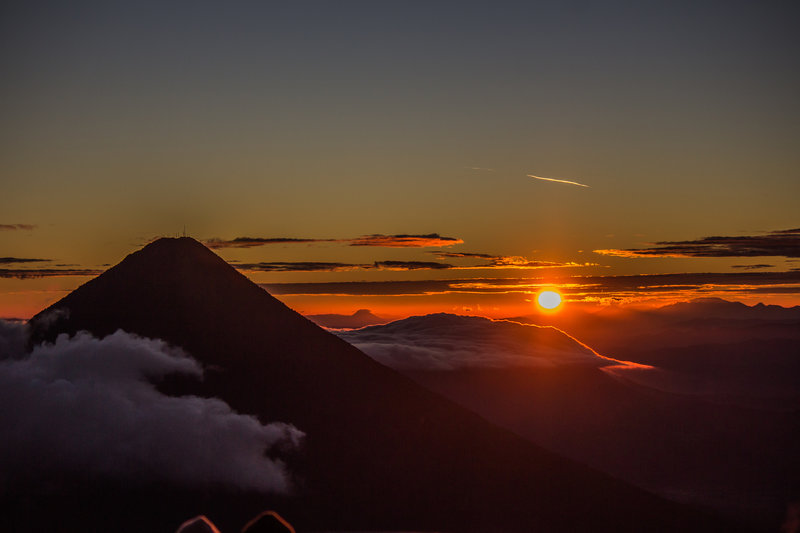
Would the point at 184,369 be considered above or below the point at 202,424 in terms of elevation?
above

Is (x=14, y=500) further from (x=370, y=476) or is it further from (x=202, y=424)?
(x=370, y=476)

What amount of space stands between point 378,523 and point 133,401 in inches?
2878

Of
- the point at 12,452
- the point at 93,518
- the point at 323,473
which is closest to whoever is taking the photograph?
the point at 93,518

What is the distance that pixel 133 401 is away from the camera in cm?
19512

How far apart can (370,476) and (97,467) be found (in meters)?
66.8

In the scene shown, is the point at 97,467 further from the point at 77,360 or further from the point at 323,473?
the point at 323,473

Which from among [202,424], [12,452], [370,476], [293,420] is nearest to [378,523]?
[370,476]

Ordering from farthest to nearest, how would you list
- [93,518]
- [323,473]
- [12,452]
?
[12,452]
[323,473]
[93,518]

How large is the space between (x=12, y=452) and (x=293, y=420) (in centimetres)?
7357

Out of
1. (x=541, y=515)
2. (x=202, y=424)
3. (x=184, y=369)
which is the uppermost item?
(x=184, y=369)

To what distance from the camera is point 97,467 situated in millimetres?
183875

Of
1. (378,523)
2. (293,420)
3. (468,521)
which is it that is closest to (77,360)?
(293,420)

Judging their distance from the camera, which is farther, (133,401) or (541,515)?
(133,401)

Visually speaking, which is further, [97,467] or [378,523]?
[97,467]
